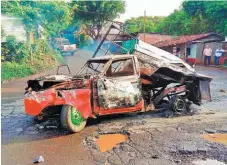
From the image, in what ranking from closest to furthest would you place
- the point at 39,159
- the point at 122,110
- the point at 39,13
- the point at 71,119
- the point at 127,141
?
the point at 39,159, the point at 127,141, the point at 71,119, the point at 122,110, the point at 39,13

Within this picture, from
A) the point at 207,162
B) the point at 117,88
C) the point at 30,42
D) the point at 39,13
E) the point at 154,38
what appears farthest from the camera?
the point at 154,38

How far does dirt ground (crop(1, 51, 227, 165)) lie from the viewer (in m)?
4.55

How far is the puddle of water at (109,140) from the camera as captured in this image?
5188 millimetres

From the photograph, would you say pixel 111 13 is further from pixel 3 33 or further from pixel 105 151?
pixel 105 151

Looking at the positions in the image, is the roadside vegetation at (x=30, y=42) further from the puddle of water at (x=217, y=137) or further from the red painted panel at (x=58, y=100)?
the puddle of water at (x=217, y=137)

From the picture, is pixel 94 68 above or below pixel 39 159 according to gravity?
above

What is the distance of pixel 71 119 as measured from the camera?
5848 mm

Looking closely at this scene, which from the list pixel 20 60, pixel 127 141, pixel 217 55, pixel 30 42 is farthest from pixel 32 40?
pixel 127 141

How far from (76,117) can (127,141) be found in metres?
1.31

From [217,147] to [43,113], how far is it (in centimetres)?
382

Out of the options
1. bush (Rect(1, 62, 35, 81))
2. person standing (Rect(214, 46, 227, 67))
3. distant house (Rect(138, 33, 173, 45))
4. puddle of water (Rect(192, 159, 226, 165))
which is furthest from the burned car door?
distant house (Rect(138, 33, 173, 45))

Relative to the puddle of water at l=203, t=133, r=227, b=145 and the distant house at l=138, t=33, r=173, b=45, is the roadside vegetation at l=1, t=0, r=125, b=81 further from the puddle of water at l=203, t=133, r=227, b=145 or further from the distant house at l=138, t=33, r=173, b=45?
the puddle of water at l=203, t=133, r=227, b=145

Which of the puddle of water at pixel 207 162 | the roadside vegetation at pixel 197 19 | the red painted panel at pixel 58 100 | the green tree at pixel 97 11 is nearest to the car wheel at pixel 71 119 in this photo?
the red painted panel at pixel 58 100

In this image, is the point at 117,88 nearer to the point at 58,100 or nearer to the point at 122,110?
the point at 122,110
